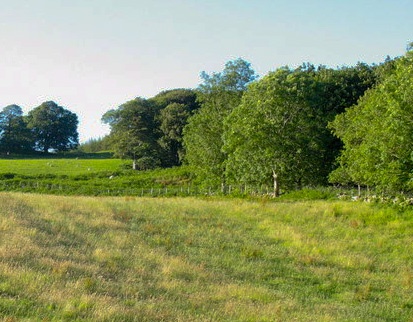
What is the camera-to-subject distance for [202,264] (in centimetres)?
1416

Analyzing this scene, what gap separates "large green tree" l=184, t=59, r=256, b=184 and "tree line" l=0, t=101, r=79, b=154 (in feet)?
205

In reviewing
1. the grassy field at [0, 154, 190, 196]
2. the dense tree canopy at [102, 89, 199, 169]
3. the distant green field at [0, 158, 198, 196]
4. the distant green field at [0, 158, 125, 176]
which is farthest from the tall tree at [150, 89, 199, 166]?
the distant green field at [0, 158, 125, 176]

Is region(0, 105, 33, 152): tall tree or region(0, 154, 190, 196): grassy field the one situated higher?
region(0, 105, 33, 152): tall tree

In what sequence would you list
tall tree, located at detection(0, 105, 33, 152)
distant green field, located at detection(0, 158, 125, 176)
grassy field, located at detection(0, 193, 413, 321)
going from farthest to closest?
tall tree, located at detection(0, 105, 33, 152), distant green field, located at detection(0, 158, 125, 176), grassy field, located at detection(0, 193, 413, 321)

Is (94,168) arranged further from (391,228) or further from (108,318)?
(108,318)

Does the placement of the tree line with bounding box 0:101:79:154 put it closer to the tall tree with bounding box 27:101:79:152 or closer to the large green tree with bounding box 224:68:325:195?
the tall tree with bounding box 27:101:79:152

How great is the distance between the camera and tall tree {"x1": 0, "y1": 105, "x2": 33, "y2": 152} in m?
97.6

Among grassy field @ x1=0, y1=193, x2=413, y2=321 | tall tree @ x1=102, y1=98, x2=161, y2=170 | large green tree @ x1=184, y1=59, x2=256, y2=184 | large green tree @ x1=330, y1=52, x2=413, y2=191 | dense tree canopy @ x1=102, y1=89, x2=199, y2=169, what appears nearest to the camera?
grassy field @ x1=0, y1=193, x2=413, y2=321

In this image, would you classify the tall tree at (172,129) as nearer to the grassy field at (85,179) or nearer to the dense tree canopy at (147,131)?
the dense tree canopy at (147,131)

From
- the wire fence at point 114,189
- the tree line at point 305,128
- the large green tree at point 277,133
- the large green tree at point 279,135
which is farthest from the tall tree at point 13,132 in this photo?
the large green tree at point 277,133

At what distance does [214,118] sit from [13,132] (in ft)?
221

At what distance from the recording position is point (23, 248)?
12172 millimetres

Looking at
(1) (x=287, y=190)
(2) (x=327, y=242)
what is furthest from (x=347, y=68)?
(2) (x=327, y=242)

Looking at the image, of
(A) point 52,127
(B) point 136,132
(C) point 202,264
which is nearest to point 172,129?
(B) point 136,132
